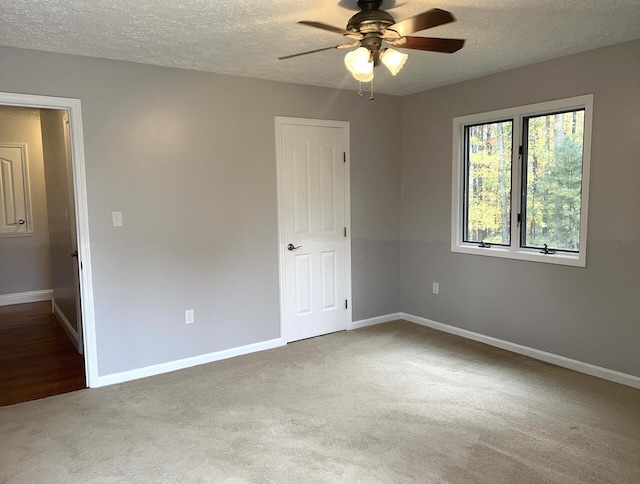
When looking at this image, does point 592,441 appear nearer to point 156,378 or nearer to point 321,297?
point 321,297

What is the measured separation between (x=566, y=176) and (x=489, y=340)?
164cm

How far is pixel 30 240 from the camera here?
6.42 meters

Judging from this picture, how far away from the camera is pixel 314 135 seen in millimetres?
4480

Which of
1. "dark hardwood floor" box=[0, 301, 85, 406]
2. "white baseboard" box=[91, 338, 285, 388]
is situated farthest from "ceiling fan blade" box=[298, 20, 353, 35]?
"dark hardwood floor" box=[0, 301, 85, 406]

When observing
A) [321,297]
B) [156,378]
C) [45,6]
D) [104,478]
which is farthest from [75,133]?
[321,297]

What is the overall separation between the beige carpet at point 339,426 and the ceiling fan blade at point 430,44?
7.18 ft

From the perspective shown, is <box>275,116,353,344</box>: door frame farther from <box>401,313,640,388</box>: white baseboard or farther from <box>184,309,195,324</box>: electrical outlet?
<box>401,313,640,388</box>: white baseboard

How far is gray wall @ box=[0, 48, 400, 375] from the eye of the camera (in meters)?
3.42

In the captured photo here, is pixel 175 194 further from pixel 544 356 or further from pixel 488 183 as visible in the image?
pixel 544 356

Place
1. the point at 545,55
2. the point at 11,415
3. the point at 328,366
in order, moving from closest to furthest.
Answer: the point at 11,415 < the point at 545,55 < the point at 328,366

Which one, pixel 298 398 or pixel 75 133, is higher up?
pixel 75 133

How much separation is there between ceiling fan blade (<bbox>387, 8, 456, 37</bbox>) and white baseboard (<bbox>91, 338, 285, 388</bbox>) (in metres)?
2.98

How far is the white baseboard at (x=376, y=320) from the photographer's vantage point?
4934mm

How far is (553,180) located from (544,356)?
4.90 ft
